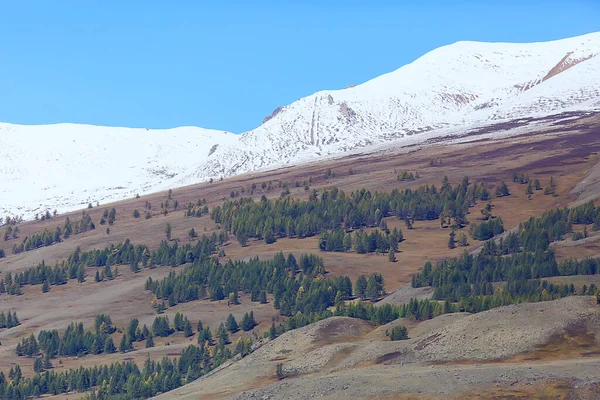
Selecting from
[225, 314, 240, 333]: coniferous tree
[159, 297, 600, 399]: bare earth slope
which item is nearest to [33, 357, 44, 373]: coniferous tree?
[225, 314, 240, 333]: coniferous tree

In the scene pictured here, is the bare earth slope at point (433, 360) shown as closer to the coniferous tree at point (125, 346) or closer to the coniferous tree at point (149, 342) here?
the coniferous tree at point (149, 342)

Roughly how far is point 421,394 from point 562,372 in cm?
1155

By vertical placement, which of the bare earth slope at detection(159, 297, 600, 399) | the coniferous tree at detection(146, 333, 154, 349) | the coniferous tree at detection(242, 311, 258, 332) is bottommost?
the coniferous tree at detection(146, 333, 154, 349)

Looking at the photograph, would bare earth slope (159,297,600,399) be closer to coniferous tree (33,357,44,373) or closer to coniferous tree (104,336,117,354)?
coniferous tree (33,357,44,373)

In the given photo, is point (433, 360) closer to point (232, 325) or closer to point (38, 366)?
point (232, 325)

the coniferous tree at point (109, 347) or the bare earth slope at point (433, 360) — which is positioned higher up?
the bare earth slope at point (433, 360)

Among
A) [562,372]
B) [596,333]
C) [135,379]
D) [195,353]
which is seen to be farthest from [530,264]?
[562,372]

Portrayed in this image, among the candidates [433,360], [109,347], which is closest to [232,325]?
[109,347]

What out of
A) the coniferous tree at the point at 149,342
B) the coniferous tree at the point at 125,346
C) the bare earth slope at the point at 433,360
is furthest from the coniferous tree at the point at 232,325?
the bare earth slope at the point at 433,360

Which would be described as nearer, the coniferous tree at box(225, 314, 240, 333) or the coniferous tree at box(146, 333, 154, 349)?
the coniferous tree at box(225, 314, 240, 333)

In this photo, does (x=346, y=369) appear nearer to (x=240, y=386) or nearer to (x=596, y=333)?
(x=240, y=386)

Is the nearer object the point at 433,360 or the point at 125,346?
the point at 433,360

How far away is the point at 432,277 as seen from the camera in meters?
196

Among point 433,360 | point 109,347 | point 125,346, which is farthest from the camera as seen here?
point 109,347
